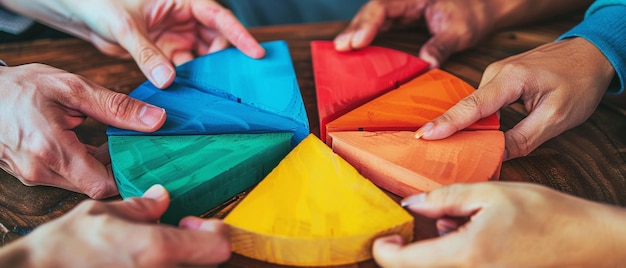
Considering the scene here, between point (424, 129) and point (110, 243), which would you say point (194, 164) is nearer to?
point (110, 243)

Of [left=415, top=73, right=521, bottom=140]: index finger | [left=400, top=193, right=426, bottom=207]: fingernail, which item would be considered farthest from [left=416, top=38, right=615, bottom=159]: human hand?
[left=400, top=193, right=426, bottom=207]: fingernail

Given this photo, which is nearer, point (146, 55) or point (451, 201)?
point (451, 201)

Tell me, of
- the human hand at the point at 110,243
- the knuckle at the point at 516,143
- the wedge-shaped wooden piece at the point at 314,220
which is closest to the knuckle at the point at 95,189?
the human hand at the point at 110,243

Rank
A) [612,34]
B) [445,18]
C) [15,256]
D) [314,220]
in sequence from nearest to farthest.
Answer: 1. [15,256]
2. [314,220]
3. [612,34]
4. [445,18]

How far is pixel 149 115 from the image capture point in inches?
56.6

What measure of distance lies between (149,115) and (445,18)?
1331 millimetres

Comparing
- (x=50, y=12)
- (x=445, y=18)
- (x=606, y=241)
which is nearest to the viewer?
(x=606, y=241)

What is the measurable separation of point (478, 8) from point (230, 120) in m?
1.26

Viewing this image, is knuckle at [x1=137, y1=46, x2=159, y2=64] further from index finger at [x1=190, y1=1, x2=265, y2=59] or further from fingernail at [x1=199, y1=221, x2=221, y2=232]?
fingernail at [x1=199, y1=221, x2=221, y2=232]

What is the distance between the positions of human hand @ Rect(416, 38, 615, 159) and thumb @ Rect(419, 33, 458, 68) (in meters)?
0.40

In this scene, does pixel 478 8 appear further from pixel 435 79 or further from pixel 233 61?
pixel 233 61

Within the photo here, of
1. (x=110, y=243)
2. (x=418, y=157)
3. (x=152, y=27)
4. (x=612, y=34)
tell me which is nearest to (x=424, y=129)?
(x=418, y=157)

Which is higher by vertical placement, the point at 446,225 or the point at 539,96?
the point at 539,96

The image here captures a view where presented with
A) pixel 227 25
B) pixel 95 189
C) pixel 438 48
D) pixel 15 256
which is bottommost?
pixel 95 189
